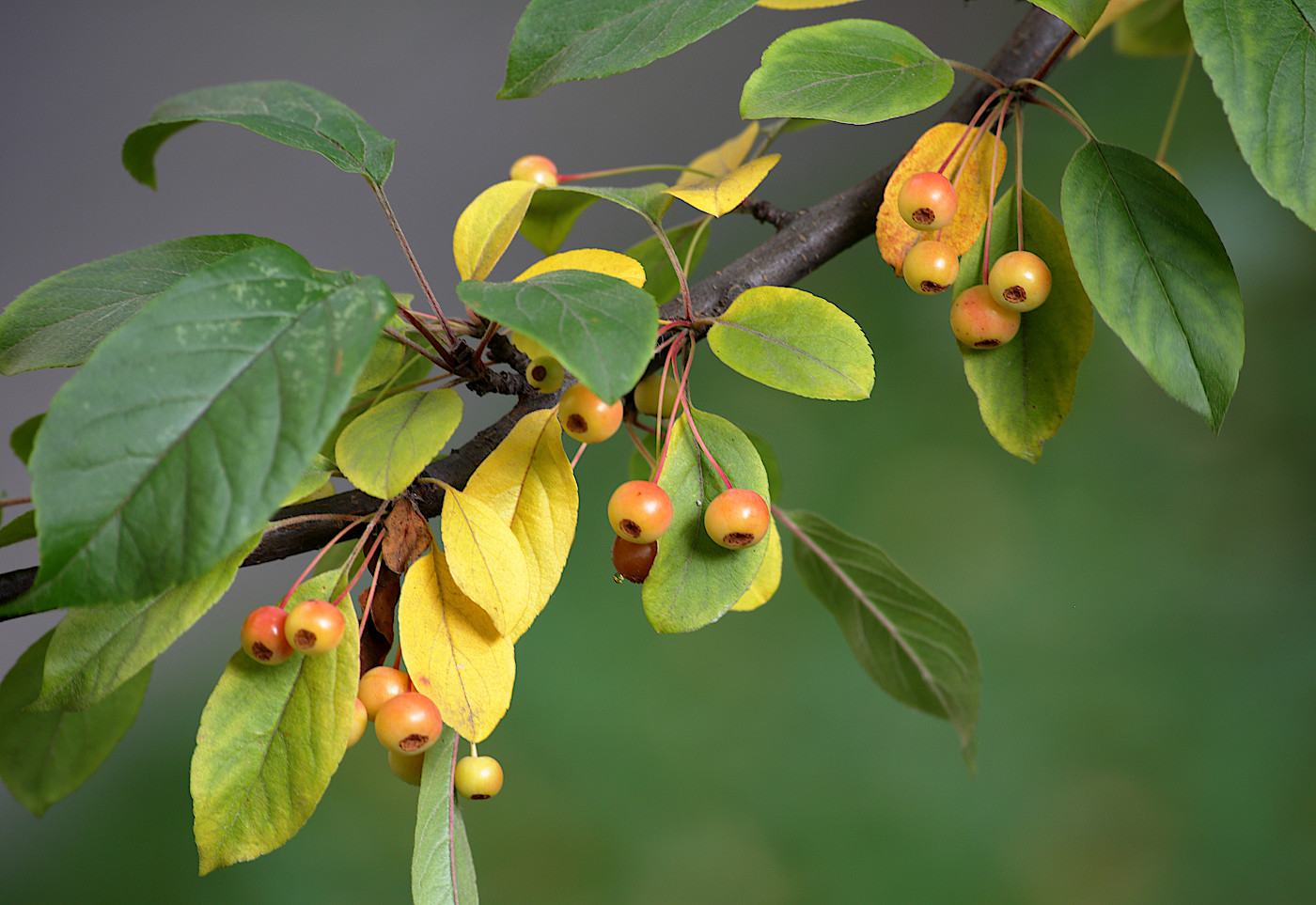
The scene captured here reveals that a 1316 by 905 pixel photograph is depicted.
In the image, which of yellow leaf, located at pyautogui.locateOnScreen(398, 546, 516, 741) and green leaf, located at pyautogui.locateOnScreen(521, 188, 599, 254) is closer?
yellow leaf, located at pyautogui.locateOnScreen(398, 546, 516, 741)

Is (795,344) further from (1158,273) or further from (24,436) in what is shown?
(24,436)

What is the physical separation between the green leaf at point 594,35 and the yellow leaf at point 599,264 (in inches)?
2.7

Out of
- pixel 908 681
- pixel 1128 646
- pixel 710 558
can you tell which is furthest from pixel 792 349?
pixel 1128 646

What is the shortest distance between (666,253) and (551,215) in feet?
0.23

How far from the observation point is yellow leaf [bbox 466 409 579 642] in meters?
0.37

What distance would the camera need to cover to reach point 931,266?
384mm

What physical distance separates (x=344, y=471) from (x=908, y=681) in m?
0.35

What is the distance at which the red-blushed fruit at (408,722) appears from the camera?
0.34 m

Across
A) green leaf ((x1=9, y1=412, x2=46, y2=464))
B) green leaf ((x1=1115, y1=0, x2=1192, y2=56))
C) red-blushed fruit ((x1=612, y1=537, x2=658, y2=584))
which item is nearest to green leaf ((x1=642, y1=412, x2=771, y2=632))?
red-blushed fruit ((x1=612, y1=537, x2=658, y2=584))

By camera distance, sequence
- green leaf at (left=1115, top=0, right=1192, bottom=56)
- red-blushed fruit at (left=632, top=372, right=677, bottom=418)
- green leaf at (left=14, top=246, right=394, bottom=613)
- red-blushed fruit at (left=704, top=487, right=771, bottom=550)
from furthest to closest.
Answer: green leaf at (left=1115, top=0, right=1192, bottom=56) < red-blushed fruit at (left=632, top=372, right=677, bottom=418) < red-blushed fruit at (left=704, top=487, right=771, bottom=550) < green leaf at (left=14, top=246, right=394, bottom=613)

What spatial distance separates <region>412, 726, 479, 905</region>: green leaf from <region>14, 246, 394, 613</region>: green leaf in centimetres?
17

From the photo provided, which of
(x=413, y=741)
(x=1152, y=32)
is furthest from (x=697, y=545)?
(x=1152, y=32)

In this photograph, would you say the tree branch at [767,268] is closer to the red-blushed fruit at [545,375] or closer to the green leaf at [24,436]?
the red-blushed fruit at [545,375]

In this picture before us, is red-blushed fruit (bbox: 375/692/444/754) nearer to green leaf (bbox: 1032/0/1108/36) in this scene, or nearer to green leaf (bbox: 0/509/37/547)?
green leaf (bbox: 0/509/37/547)
